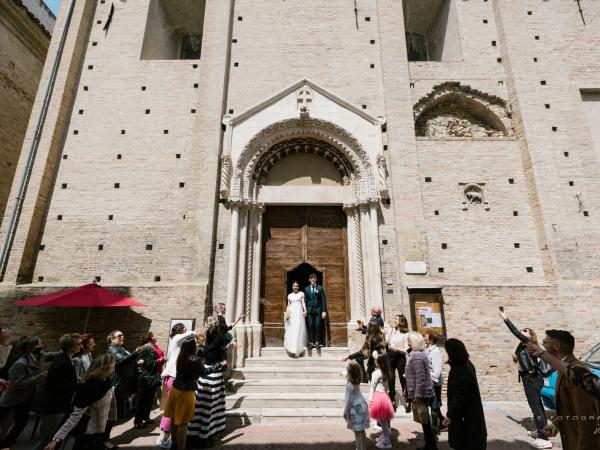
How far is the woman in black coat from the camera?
10.8ft

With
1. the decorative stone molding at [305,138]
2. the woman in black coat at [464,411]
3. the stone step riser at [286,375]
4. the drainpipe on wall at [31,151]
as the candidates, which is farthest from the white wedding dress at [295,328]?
the drainpipe on wall at [31,151]

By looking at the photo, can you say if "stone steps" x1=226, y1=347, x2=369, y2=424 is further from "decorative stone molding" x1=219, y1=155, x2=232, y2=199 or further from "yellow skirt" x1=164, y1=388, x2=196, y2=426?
"decorative stone molding" x1=219, y1=155, x2=232, y2=199

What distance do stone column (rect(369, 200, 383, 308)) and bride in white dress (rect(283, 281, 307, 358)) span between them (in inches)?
71.5

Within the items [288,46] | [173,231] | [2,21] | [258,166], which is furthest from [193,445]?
[2,21]

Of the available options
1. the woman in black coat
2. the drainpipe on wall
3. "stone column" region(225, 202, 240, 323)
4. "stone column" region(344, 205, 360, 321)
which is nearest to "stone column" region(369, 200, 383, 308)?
"stone column" region(344, 205, 360, 321)

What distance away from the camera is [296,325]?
7883mm

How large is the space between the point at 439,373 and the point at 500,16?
1213cm

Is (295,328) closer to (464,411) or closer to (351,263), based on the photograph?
(351,263)

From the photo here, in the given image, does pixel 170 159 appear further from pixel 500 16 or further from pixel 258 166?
pixel 500 16

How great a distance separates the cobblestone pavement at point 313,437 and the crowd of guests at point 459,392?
12.6 inches

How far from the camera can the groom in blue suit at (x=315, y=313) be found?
811 cm

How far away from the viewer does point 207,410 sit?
487 centimetres

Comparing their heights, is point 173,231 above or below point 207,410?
above

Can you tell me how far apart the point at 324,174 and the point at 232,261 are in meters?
3.77
